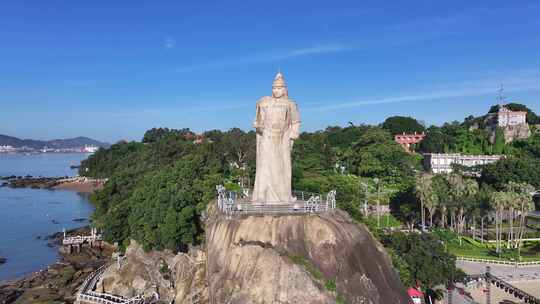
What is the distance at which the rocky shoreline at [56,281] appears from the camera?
34.6 meters

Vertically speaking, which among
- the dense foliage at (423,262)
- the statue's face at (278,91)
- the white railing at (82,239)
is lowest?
the white railing at (82,239)

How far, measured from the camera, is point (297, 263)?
17.7 m

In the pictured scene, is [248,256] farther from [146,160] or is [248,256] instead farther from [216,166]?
[146,160]

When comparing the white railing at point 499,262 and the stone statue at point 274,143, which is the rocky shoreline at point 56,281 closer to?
the stone statue at point 274,143

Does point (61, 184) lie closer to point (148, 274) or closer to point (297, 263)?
point (148, 274)

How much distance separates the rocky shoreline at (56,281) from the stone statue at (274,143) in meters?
21.1

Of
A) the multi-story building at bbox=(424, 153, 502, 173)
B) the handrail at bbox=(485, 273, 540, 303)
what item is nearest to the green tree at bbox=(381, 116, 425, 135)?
the multi-story building at bbox=(424, 153, 502, 173)

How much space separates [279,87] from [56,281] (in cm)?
2853

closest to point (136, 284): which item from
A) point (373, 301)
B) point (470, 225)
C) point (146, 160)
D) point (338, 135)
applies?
point (373, 301)

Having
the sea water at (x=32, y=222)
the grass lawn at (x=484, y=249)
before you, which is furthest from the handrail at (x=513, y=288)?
the sea water at (x=32, y=222)

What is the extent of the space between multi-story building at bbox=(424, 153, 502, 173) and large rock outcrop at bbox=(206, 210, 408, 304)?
70.6 metres

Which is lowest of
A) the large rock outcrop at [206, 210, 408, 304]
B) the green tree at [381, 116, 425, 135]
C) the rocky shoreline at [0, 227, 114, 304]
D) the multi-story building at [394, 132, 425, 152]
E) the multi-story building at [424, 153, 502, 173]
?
the rocky shoreline at [0, 227, 114, 304]

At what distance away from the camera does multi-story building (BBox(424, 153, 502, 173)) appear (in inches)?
3322

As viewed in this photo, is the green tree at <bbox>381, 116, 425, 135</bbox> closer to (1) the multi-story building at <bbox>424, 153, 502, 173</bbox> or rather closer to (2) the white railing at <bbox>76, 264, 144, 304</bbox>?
(1) the multi-story building at <bbox>424, 153, 502, 173</bbox>
